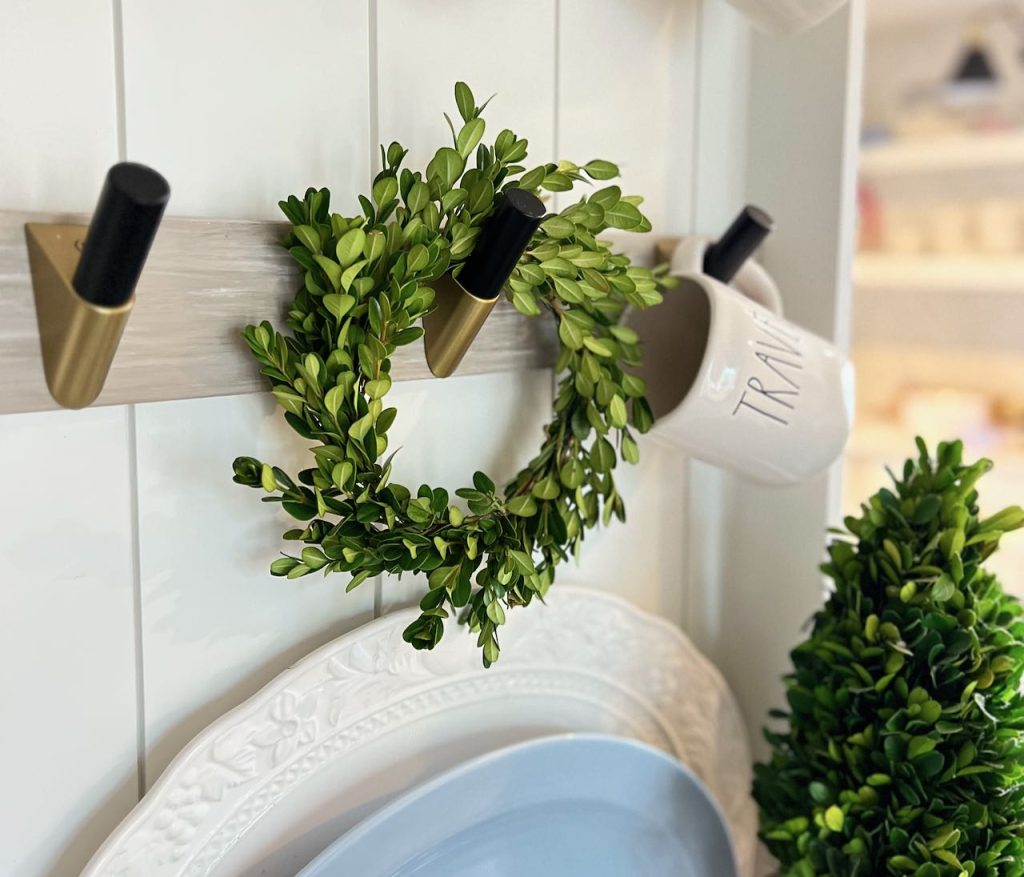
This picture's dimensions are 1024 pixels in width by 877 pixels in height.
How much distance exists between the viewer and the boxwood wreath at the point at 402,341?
1.58 feet

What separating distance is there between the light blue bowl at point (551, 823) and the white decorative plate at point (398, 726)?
4 centimetres

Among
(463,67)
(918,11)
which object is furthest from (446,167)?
(918,11)

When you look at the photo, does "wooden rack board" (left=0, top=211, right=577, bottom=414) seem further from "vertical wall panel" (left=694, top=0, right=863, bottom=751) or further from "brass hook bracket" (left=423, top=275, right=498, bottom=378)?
"vertical wall panel" (left=694, top=0, right=863, bottom=751)

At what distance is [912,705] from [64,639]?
51cm

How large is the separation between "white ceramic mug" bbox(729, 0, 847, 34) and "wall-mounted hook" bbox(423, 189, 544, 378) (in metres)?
0.28

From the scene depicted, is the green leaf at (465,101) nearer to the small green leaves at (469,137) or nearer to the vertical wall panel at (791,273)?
the small green leaves at (469,137)

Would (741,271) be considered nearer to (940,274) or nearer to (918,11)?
(940,274)

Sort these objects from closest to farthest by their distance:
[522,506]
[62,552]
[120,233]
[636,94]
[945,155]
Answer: [120,233] → [62,552] → [522,506] → [636,94] → [945,155]

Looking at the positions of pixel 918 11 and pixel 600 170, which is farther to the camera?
pixel 918 11

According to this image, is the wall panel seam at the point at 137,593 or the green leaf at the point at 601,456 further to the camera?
the green leaf at the point at 601,456

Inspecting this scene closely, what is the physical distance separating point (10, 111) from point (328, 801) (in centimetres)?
40

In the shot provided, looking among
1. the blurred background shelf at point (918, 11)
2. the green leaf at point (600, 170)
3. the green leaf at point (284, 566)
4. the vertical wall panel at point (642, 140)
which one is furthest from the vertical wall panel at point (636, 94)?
the blurred background shelf at point (918, 11)

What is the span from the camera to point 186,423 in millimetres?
501

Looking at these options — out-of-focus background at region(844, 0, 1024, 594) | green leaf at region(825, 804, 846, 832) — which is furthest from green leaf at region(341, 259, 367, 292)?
out-of-focus background at region(844, 0, 1024, 594)
